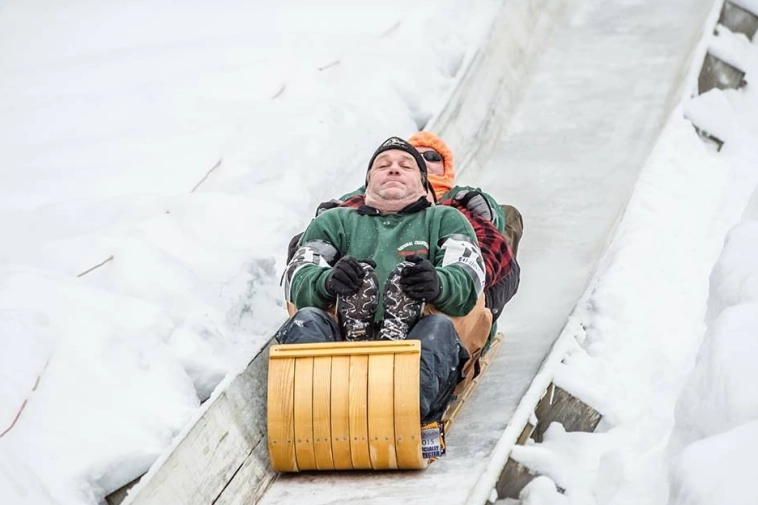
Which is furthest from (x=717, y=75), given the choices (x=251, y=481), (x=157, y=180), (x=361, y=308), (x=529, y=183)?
(x=251, y=481)

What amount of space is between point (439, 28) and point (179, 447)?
5.23 m

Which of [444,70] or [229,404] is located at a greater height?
[229,404]

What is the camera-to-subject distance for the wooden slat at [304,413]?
3320mm

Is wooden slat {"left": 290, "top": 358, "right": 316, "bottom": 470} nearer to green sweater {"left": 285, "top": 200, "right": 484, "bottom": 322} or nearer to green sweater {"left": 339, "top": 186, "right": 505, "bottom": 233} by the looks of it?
green sweater {"left": 285, "top": 200, "right": 484, "bottom": 322}

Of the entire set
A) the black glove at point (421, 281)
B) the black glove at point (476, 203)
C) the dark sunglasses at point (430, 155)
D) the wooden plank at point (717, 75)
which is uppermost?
the black glove at point (421, 281)

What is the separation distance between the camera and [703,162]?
588cm

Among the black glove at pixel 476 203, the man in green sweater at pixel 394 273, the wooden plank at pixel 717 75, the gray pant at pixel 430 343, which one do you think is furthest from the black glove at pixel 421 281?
the wooden plank at pixel 717 75

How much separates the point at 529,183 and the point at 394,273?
2.50m

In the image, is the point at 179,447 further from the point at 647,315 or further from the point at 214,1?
the point at 214,1

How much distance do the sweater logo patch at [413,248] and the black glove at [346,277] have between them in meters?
0.29

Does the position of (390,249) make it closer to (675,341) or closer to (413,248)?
(413,248)

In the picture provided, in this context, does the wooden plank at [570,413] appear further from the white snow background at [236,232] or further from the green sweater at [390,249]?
the green sweater at [390,249]

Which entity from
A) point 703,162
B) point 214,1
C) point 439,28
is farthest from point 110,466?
point 214,1

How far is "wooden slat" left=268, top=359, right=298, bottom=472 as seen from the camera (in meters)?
3.34
